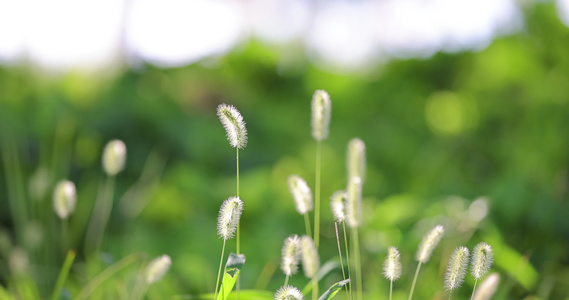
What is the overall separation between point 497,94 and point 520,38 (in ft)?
0.88

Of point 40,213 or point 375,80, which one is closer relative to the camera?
point 40,213

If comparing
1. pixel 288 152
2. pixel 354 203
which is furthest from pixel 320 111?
pixel 288 152

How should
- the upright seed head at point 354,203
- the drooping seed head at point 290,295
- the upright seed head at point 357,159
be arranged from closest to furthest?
the drooping seed head at point 290,295
the upright seed head at point 354,203
the upright seed head at point 357,159

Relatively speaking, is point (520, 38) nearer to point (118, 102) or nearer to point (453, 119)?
point (453, 119)

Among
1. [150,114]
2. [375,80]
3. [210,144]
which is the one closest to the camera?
[210,144]

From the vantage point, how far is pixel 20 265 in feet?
3.02

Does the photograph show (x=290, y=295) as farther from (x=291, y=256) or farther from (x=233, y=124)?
(x=233, y=124)

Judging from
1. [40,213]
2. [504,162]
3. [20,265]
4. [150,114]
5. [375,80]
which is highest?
[375,80]

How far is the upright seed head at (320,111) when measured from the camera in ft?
2.03

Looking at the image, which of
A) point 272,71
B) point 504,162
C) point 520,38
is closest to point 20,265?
point 504,162

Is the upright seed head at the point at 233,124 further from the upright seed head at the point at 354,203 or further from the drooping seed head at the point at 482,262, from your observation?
the drooping seed head at the point at 482,262

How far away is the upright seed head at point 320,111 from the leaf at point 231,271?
16 cm

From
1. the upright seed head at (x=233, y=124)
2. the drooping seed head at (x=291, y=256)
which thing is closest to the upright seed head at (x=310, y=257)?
the drooping seed head at (x=291, y=256)

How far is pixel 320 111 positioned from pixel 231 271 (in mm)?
198
